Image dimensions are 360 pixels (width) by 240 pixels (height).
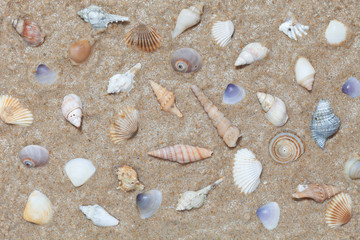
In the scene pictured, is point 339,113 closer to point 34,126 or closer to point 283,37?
point 283,37

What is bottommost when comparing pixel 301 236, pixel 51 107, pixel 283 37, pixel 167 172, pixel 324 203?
pixel 301 236

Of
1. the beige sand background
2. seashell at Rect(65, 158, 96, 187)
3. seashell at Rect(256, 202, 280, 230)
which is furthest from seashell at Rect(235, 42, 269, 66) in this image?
seashell at Rect(65, 158, 96, 187)

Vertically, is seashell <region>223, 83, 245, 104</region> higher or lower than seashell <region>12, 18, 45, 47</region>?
lower

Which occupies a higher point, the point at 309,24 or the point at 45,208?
the point at 309,24

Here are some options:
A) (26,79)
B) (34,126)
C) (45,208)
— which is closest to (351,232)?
(45,208)

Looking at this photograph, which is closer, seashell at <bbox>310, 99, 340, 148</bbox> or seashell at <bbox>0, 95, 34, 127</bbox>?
seashell at <bbox>310, 99, 340, 148</bbox>

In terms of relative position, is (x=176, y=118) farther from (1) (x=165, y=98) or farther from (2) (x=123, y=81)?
(2) (x=123, y=81)

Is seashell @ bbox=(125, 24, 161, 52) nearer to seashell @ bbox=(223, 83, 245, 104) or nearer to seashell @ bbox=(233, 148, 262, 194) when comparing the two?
seashell @ bbox=(223, 83, 245, 104)

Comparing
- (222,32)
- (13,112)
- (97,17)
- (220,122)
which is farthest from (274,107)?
(13,112)
